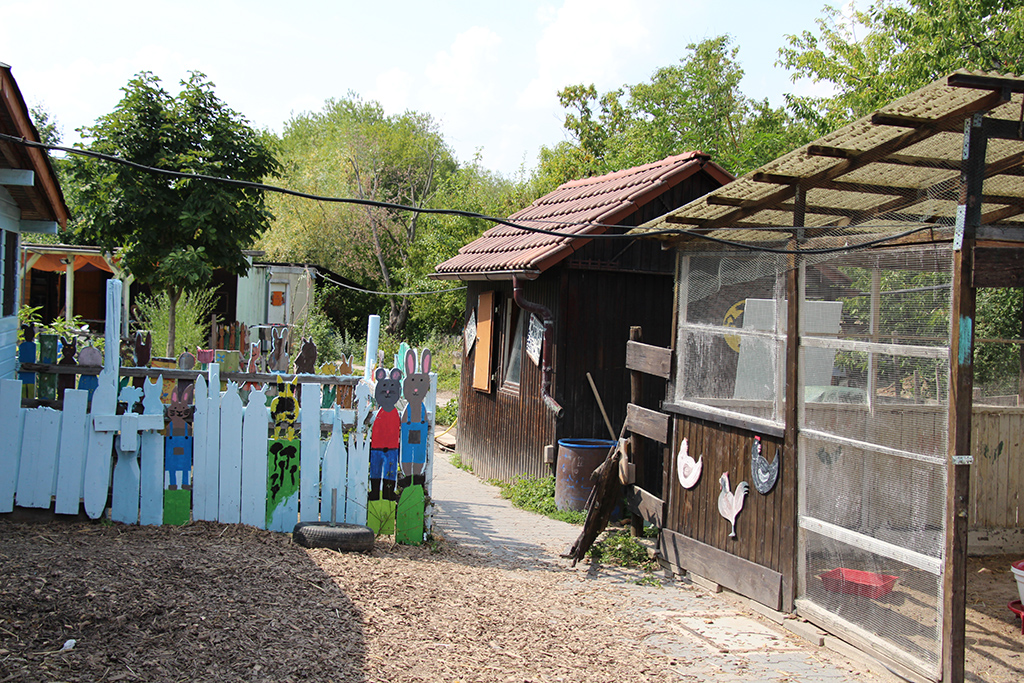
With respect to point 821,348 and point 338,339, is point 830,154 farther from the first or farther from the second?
point 338,339

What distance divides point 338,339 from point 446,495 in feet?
49.8

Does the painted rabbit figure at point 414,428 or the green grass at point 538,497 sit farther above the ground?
the painted rabbit figure at point 414,428

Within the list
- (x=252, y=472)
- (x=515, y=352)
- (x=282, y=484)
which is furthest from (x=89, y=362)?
(x=515, y=352)

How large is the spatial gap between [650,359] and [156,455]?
4543 millimetres

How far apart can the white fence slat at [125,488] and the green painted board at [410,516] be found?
2.14 m

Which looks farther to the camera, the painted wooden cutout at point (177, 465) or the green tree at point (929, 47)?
the green tree at point (929, 47)

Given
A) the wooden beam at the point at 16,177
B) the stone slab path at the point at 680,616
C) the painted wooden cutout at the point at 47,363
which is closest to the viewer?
the stone slab path at the point at 680,616

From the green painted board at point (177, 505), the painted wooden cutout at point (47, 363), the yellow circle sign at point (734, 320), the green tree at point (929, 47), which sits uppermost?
the green tree at point (929, 47)

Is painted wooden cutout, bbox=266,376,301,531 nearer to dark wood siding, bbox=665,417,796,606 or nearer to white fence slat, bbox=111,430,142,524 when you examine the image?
white fence slat, bbox=111,430,142,524

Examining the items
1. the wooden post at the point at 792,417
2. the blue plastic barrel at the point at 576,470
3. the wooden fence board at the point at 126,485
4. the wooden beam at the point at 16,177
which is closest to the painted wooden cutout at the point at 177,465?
the wooden fence board at the point at 126,485

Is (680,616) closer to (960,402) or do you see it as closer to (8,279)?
(960,402)

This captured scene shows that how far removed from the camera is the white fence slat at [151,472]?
6.29m

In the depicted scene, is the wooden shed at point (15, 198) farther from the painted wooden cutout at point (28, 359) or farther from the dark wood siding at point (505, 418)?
the dark wood siding at point (505, 418)

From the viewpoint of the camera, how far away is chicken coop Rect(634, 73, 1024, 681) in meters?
4.50
